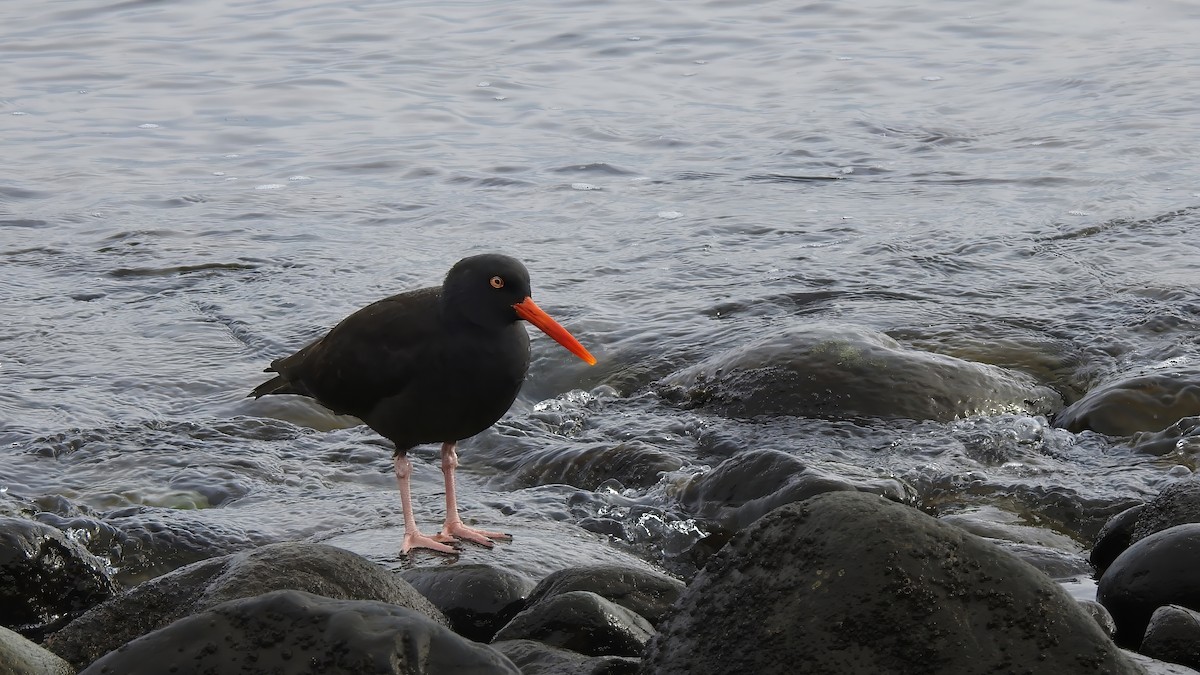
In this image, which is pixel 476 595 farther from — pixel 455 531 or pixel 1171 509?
pixel 1171 509

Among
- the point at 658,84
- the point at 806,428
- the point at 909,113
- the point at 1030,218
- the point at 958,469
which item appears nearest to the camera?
the point at 958,469

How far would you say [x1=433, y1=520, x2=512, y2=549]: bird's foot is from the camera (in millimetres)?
5371

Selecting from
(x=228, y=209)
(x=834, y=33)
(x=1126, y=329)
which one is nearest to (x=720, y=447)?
(x=1126, y=329)

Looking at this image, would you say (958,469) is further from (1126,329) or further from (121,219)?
(121,219)

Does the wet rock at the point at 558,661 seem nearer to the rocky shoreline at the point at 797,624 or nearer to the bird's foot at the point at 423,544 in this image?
the rocky shoreline at the point at 797,624

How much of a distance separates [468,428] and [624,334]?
9.96ft

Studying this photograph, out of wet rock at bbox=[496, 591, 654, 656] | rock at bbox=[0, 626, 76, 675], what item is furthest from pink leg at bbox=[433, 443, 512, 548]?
rock at bbox=[0, 626, 76, 675]

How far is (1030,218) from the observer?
10430mm

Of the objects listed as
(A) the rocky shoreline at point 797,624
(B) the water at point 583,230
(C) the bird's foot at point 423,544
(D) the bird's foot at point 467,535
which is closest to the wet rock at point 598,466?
(B) the water at point 583,230

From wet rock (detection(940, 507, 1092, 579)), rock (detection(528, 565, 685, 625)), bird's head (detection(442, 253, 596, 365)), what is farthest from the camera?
bird's head (detection(442, 253, 596, 365))

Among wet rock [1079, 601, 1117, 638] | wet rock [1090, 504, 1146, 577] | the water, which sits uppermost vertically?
wet rock [1079, 601, 1117, 638]

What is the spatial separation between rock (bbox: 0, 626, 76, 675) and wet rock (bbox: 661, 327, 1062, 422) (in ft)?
12.7

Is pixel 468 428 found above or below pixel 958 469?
above

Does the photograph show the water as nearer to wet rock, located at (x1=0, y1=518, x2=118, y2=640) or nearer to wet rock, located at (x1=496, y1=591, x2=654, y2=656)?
wet rock, located at (x1=0, y1=518, x2=118, y2=640)
